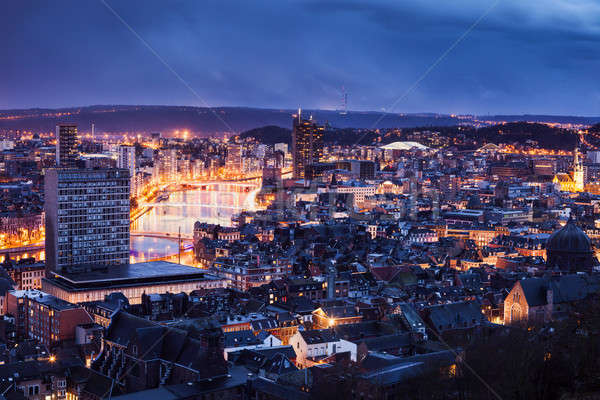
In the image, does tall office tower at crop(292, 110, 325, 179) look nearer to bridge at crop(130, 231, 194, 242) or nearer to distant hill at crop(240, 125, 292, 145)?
bridge at crop(130, 231, 194, 242)

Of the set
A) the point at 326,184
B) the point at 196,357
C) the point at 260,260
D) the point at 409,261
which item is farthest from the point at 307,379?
the point at 326,184

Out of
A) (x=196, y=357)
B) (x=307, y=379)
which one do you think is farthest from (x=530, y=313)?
(x=196, y=357)

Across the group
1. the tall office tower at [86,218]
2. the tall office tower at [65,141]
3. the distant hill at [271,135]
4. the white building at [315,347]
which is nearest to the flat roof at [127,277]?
the tall office tower at [86,218]

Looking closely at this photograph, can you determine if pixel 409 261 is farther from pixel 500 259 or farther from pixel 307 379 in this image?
pixel 307 379

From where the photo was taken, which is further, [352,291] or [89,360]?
[352,291]

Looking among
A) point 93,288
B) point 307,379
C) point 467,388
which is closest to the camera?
point 467,388

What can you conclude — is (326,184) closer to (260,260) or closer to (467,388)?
(260,260)

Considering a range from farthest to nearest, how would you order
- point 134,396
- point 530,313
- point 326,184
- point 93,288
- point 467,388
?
point 326,184
point 93,288
point 530,313
point 134,396
point 467,388
